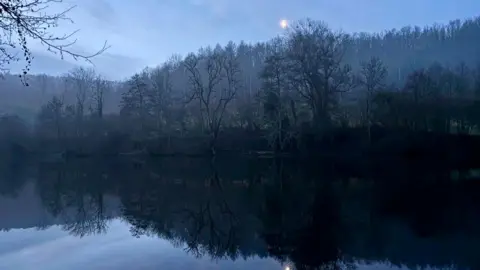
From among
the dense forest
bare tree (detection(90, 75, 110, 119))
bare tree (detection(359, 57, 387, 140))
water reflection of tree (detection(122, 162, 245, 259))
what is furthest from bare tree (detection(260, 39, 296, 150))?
bare tree (detection(90, 75, 110, 119))

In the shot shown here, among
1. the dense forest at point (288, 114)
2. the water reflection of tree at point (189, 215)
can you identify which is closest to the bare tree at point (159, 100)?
the dense forest at point (288, 114)

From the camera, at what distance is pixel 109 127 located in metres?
60.7

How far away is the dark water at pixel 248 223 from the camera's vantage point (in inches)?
425

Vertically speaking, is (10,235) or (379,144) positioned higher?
(379,144)

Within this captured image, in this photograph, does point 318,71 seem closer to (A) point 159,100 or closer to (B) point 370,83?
(B) point 370,83

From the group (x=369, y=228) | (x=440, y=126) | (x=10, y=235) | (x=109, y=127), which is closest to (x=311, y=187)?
(x=369, y=228)

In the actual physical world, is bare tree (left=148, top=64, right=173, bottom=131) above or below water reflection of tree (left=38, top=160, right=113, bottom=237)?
above

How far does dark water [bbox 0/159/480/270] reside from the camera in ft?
35.4

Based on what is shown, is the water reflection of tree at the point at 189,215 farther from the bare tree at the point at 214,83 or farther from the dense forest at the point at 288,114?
the bare tree at the point at 214,83

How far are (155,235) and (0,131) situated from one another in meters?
53.7

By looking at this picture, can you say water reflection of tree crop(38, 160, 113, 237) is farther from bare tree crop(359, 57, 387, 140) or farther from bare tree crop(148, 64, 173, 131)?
bare tree crop(148, 64, 173, 131)

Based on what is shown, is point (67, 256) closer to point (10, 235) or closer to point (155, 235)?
point (155, 235)

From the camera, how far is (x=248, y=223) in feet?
49.1

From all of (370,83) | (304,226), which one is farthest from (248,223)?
(370,83)
